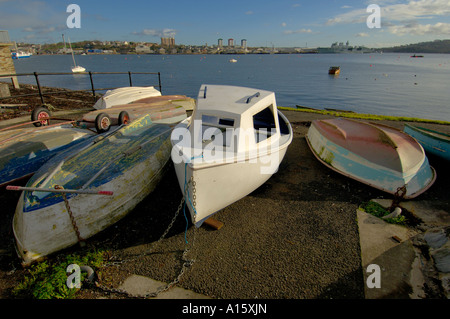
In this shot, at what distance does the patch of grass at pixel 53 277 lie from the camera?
342cm

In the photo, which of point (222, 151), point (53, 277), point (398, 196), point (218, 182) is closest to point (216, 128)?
point (222, 151)

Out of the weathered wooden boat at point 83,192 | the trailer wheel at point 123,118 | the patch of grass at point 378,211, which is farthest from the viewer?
the trailer wheel at point 123,118

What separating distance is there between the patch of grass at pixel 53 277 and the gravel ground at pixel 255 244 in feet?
0.57

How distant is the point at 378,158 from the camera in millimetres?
6324

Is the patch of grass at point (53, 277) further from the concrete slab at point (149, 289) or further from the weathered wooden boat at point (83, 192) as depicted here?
the concrete slab at point (149, 289)

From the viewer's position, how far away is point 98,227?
182 inches

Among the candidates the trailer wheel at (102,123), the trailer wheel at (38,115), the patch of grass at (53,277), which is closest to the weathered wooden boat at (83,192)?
the patch of grass at (53,277)

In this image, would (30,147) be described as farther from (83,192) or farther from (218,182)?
(218,182)

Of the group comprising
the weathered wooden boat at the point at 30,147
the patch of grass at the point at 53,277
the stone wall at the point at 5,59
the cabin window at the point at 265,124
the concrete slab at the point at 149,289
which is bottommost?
the concrete slab at the point at 149,289

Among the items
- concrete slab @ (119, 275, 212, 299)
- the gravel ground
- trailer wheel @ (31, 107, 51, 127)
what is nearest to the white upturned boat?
the gravel ground

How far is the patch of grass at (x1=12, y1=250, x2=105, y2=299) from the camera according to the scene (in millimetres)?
3422
